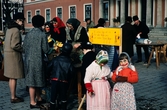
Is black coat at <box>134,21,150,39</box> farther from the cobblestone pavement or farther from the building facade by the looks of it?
the building facade

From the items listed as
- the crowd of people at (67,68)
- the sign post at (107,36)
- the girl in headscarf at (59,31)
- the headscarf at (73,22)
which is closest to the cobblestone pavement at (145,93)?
the crowd of people at (67,68)

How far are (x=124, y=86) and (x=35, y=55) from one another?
178 cm

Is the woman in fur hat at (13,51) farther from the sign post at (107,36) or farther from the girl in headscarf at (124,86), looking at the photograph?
the girl in headscarf at (124,86)

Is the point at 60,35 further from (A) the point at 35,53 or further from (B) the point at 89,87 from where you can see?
(B) the point at 89,87

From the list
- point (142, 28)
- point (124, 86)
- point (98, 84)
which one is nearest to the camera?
point (124, 86)

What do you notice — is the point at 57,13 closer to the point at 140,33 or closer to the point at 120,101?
the point at 140,33

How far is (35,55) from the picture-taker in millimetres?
4984

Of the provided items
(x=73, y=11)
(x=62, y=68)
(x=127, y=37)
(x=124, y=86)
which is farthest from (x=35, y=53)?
(x=73, y=11)

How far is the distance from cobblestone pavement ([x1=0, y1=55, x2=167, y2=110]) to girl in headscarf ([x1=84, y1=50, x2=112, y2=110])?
122 centimetres

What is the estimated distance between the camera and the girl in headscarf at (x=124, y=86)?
395 cm

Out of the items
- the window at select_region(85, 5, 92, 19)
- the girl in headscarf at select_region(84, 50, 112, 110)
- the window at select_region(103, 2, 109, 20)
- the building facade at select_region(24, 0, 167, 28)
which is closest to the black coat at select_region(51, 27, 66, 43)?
the girl in headscarf at select_region(84, 50, 112, 110)

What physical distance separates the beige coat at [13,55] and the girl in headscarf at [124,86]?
214 centimetres

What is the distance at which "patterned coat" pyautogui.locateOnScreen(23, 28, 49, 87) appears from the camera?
4.98 meters

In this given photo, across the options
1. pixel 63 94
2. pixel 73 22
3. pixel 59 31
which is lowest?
pixel 63 94
